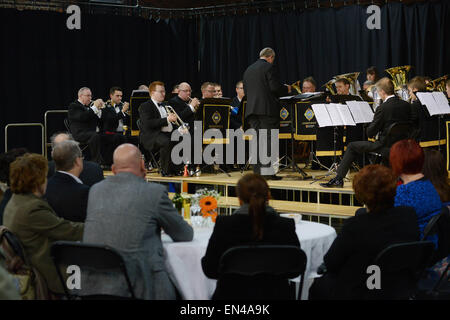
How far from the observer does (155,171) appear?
10250 millimetres

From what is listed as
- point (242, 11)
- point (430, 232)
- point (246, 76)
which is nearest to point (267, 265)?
point (430, 232)

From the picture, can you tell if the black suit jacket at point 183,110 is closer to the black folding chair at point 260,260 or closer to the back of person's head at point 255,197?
the back of person's head at point 255,197

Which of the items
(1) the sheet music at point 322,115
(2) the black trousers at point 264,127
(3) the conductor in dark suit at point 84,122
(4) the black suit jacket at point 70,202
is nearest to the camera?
(4) the black suit jacket at point 70,202

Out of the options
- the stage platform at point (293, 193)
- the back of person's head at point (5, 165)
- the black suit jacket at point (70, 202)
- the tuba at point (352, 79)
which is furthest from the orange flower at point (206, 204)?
the tuba at point (352, 79)

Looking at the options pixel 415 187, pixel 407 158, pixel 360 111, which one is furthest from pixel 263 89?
pixel 415 187

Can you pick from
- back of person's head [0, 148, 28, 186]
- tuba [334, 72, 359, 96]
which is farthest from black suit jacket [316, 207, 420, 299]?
tuba [334, 72, 359, 96]

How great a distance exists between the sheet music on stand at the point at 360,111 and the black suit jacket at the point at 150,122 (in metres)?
2.67

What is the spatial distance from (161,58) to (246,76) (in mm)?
5692

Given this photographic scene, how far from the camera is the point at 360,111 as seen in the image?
7.99 metres

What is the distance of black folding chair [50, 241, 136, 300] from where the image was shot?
3.40 metres

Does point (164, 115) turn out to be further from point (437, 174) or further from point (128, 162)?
point (128, 162)

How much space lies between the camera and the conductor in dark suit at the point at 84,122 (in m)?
10.4

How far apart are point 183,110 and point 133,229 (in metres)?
5.86
